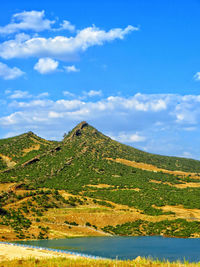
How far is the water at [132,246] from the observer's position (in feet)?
172

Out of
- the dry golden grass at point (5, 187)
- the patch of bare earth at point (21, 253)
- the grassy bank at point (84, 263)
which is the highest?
the dry golden grass at point (5, 187)

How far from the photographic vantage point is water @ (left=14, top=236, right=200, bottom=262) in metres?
52.3

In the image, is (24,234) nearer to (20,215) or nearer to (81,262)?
(20,215)

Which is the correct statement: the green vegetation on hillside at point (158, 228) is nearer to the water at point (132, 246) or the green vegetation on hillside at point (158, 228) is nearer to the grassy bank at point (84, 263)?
the water at point (132, 246)

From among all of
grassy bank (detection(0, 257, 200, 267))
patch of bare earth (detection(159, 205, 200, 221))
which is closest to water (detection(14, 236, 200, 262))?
patch of bare earth (detection(159, 205, 200, 221))

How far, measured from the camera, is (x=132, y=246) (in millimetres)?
60125

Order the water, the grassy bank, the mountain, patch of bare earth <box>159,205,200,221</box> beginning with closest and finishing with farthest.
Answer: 1. the grassy bank
2. the water
3. the mountain
4. patch of bare earth <box>159,205,200,221</box>

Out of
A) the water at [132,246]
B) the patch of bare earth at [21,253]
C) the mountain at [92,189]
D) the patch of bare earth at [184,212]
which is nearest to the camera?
the patch of bare earth at [21,253]

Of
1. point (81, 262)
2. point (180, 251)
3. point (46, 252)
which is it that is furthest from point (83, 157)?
point (81, 262)

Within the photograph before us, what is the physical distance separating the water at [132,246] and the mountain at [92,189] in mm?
5289

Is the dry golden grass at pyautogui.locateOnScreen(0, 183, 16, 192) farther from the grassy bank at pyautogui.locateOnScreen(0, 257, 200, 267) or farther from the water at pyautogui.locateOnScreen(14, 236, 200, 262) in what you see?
the grassy bank at pyautogui.locateOnScreen(0, 257, 200, 267)

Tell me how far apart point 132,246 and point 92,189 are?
44.4 metres

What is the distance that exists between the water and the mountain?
5289 mm

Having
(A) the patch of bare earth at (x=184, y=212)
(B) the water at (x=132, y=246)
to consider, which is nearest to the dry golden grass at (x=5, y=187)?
(B) the water at (x=132, y=246)
